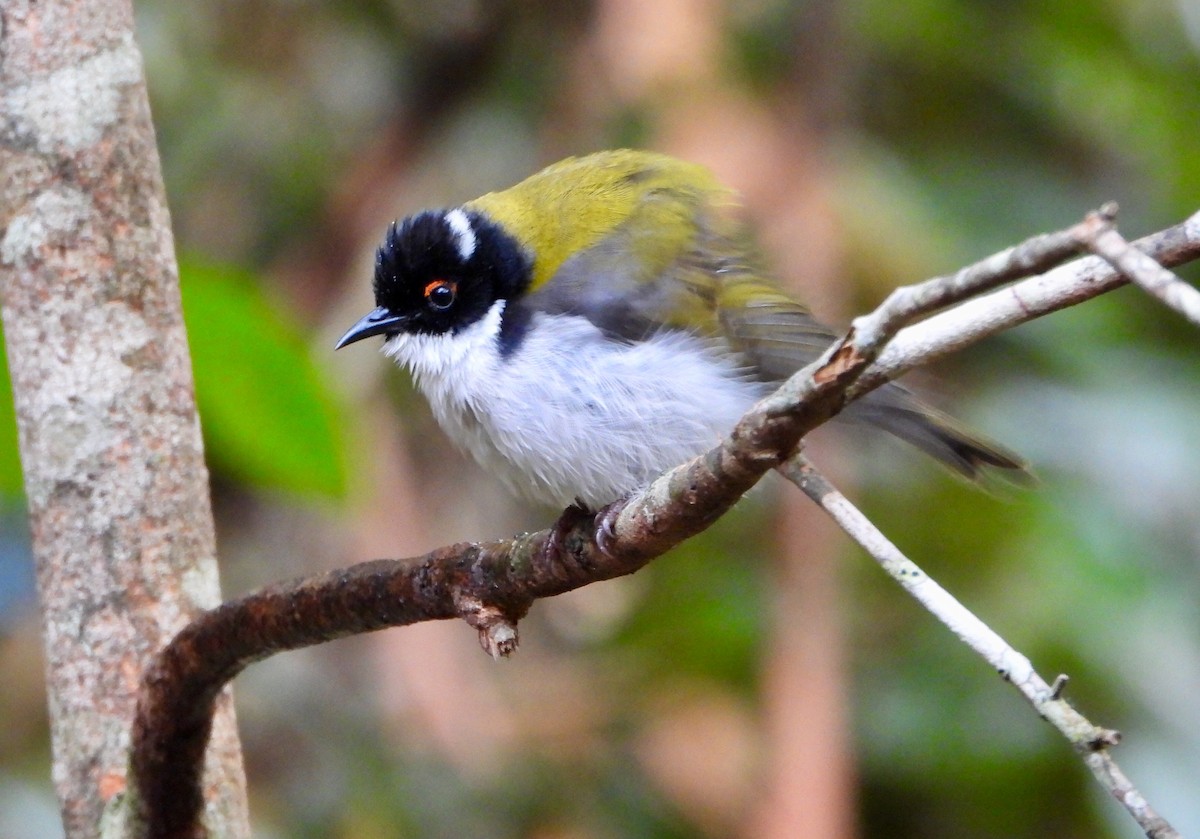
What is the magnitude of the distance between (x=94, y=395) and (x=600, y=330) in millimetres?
959

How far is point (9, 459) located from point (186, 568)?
88cm

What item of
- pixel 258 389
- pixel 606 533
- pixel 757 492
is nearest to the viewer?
pixel 606 533

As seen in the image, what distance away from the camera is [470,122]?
5.16 metres

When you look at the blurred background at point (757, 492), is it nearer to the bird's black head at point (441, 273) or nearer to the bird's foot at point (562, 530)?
the bird's black head at point (441, 273)

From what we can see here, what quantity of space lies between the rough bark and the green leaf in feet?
1.74

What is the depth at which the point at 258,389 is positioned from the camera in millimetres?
3002

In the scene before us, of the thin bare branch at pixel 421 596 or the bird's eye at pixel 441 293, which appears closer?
the thin bare branch at pixel 421 596

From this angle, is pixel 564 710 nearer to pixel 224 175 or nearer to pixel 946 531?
pixel 946 531

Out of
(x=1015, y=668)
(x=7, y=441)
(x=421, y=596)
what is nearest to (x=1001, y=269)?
(x=1015, y=668)

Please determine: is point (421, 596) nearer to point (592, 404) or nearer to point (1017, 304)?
point (592, 404)

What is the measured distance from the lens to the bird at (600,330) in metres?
2.72

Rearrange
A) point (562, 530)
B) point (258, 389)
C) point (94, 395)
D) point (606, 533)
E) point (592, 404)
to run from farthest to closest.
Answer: point (258, 389)
point (592, 404)
point (94, 395)
point (562, 530)
point (606, 533)

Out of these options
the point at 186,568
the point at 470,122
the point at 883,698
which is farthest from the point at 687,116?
the point at 186,568

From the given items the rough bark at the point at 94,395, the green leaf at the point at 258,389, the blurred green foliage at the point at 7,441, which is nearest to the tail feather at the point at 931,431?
the green leaf at the point at 258,389
